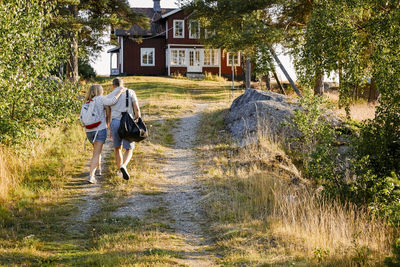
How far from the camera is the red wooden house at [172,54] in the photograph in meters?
38.8

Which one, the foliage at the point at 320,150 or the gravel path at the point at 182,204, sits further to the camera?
the foliage at the point at 320,150

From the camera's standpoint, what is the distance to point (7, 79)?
8.21 metres

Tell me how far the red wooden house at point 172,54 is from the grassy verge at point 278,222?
93.0 feet

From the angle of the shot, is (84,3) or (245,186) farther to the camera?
(84,3)

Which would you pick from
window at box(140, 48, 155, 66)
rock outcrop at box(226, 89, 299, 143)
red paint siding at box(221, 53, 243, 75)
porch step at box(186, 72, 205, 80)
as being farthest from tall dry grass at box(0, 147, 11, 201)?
red paint siding at box(221, 53, 243, 75)

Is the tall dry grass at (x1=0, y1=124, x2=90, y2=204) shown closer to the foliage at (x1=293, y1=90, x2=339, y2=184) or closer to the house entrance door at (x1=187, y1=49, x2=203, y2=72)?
the foliage at (x1=293, y1=90, x2=339, y2=184)

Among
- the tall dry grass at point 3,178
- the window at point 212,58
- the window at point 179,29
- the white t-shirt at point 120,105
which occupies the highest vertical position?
the window at point 179,29

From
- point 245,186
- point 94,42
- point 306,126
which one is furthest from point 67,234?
point 94,42

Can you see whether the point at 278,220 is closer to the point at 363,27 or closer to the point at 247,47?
the point at 363,27

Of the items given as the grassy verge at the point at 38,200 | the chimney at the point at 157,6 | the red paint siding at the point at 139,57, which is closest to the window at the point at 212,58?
the red paint siding at the point at 139,57

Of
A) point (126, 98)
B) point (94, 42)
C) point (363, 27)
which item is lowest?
point (126, 98)

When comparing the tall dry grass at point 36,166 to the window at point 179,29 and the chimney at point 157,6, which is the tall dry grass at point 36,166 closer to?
the window at point 179,29

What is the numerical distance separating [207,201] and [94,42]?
23089mm

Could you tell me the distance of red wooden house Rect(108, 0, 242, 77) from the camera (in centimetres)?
3875
